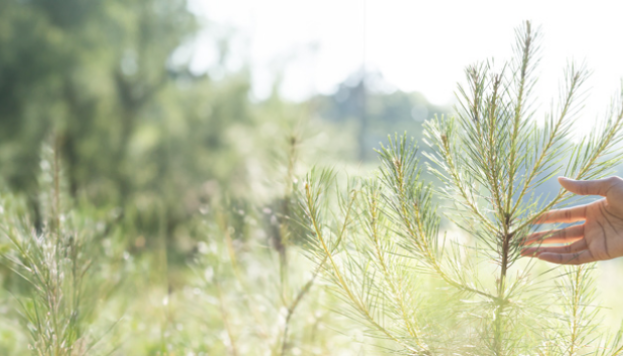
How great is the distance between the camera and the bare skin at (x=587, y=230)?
440 millimetres

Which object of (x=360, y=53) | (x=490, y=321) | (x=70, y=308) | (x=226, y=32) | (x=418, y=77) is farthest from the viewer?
(x=226, y=32)

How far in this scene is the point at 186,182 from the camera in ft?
10.4

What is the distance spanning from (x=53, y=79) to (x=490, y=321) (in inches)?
116

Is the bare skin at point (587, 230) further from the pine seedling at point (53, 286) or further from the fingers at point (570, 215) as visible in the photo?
the pine seedling at point (53, 286)

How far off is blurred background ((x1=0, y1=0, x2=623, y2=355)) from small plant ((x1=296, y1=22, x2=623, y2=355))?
0.50 metres

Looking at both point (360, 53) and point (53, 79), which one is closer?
point (53, 79)

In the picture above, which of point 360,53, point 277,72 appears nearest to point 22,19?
point 277,72

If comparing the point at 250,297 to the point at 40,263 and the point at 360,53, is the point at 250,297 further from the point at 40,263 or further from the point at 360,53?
the point at 360,53

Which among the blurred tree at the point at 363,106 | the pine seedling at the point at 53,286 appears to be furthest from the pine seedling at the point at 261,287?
the blurred tree at the point at 363,106

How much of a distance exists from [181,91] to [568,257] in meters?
3.20

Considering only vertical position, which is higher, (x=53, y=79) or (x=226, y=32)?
(x=226, y=32)

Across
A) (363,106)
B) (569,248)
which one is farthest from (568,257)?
(363,106)

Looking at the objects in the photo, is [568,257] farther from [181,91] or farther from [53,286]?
[181,91]

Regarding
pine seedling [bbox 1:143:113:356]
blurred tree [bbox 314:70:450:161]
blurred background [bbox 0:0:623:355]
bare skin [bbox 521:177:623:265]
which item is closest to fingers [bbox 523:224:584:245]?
bare skin [bbox 521:177:623:265]
